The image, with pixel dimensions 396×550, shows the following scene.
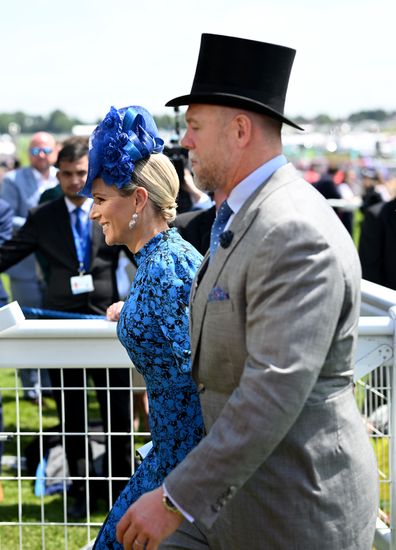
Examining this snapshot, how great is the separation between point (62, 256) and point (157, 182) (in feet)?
10.8

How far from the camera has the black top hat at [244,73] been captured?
7.98 feet

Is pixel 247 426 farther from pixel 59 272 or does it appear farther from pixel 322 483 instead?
pixel 59 272

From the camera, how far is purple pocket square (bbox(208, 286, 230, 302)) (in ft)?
7.80

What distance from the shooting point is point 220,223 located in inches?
102

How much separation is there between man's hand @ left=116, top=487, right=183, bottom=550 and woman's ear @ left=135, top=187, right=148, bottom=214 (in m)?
1.12

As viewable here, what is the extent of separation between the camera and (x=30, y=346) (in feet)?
12.2

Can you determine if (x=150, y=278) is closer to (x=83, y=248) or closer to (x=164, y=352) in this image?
(x=164, y=352)

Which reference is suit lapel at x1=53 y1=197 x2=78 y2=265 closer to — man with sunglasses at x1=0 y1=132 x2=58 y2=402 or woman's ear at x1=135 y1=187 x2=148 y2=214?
man with sunglasses at x1=0 y1=132 x2=58 y2=402

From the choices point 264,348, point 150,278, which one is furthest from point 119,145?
point 264,348

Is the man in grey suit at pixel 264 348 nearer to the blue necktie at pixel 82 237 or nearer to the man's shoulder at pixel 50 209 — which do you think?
the blue necktie at pixel 82 237

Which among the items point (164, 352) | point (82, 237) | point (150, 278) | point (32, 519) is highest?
point (150, 278)

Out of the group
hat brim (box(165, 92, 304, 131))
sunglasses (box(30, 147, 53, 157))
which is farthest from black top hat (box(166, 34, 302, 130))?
sunglasses (box(30, 147, 53, 157))

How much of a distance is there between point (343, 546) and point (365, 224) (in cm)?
522

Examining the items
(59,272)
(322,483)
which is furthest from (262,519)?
(59,272)
